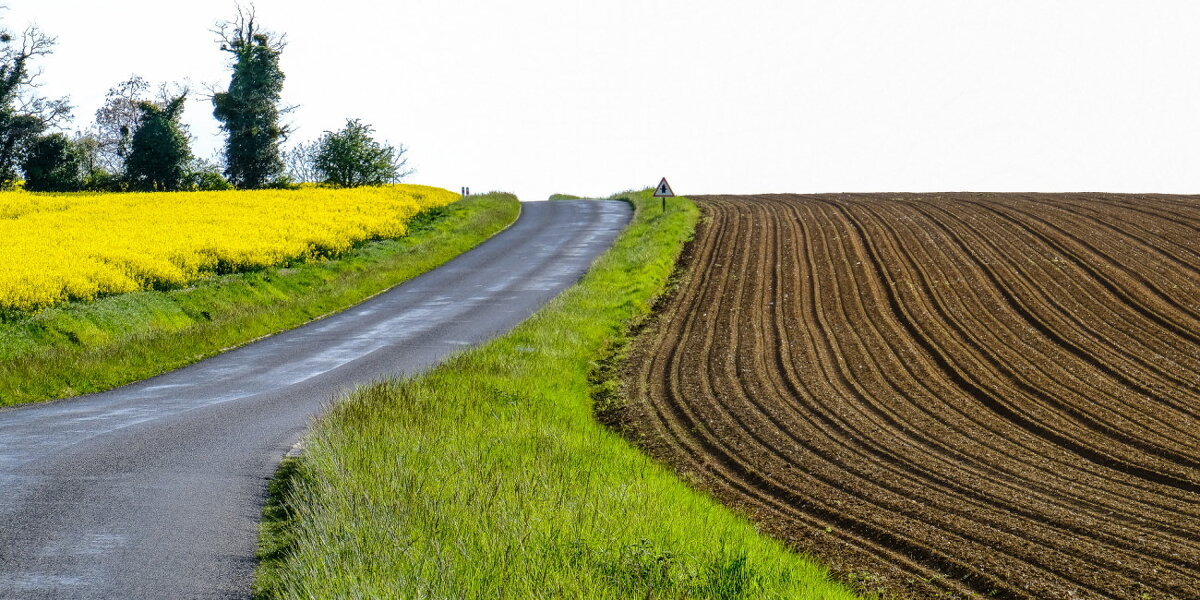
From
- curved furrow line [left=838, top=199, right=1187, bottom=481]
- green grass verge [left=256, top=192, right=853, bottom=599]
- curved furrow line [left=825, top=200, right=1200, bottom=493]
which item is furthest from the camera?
curved furrow line [left=838, top=199, right=1187, bottom=481]

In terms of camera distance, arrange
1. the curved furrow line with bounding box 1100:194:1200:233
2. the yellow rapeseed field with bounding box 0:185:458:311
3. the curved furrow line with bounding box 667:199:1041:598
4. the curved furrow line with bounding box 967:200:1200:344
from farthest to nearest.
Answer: the curved furrow line with bounding box 1100:194:1200:233 → the yellow rapeseed field with bounding box 0:185:458:311 → the curved furrow line with bounding box 967:200:1200:344 → the curved furrow line with bounding box 667:199:1041:598

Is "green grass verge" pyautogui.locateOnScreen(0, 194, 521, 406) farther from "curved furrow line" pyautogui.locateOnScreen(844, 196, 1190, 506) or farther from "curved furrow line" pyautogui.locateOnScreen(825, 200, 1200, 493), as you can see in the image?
"curved furrow line" pyautogui.locateOnScreen(844, 196, 1190, 506)

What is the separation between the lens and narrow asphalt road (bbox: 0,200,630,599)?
7.45 meters

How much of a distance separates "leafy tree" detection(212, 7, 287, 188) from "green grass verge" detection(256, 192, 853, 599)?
5253 centimetres

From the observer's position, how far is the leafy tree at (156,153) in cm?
5459

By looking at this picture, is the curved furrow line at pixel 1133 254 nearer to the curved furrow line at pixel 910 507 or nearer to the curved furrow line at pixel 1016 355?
the curved furrow line at pixel 1016 355

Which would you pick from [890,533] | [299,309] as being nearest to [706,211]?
[299,309]

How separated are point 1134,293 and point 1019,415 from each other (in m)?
9.85

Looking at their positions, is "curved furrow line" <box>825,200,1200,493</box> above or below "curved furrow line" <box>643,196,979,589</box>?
above

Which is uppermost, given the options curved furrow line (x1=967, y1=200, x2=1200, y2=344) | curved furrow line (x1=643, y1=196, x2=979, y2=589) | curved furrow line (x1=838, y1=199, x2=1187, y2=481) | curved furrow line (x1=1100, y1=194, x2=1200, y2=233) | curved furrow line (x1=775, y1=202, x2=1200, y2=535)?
curved furrow line (x1=1100, y1=194, x2=1200, y2=233)

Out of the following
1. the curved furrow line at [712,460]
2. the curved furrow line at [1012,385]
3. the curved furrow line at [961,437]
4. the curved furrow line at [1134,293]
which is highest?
the curved furrow line at [1134,293]

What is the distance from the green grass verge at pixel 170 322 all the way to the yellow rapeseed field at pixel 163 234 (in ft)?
2.50

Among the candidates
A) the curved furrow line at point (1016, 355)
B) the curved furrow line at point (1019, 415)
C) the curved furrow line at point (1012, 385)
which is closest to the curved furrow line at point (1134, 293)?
the curved furrow line at point (1016, 355)

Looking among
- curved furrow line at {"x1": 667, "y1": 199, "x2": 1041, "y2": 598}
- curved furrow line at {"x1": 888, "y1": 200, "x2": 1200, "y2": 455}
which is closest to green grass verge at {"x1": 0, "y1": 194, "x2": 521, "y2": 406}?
curved furrow line at {"x1": 667, "y1": 199, "x2": 1041, "y2": 598}
